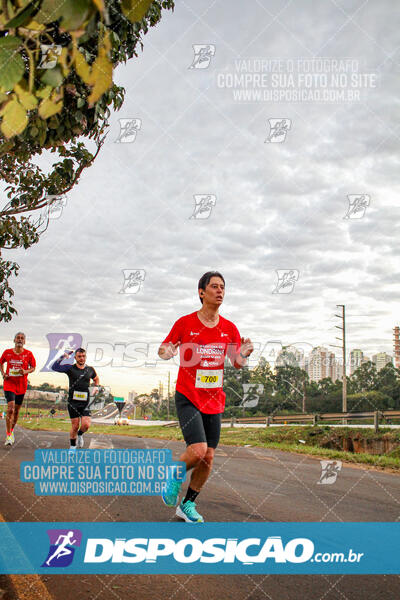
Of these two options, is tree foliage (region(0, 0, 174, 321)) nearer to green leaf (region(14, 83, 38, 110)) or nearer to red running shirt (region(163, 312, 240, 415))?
green leaf (region(14, 83, 38, 110))

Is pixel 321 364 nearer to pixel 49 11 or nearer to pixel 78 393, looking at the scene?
pixel 78 393

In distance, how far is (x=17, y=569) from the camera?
10.2 feet

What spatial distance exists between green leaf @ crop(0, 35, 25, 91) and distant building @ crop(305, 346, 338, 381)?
24.5 metres

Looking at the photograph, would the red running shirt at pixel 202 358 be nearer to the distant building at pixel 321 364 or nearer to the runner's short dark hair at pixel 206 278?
the runner's short dark hair at pixel 206 278

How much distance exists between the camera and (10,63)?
1.20 m

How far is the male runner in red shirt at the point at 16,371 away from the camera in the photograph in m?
10.3

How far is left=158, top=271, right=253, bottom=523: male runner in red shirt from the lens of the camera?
4.71m

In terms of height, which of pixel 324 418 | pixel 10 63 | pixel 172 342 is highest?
pixel 10 63

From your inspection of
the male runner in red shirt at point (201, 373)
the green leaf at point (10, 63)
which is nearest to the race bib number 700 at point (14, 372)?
the male runner in red shirt at point (201, 373)

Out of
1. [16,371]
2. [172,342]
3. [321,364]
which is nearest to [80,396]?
[16,371]

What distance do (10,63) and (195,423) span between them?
3919 mm

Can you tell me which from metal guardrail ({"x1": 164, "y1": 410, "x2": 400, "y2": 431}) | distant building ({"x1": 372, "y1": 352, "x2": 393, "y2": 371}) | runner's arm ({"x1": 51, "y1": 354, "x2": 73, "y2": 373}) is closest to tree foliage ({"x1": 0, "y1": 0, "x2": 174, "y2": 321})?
runner's arm ({"x1": 51, "y1": 354, "x2": 73, "y2": 373})

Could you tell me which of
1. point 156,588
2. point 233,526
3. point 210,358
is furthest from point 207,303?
point 156,588

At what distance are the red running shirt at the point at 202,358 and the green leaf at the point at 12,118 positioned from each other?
12.4ft
